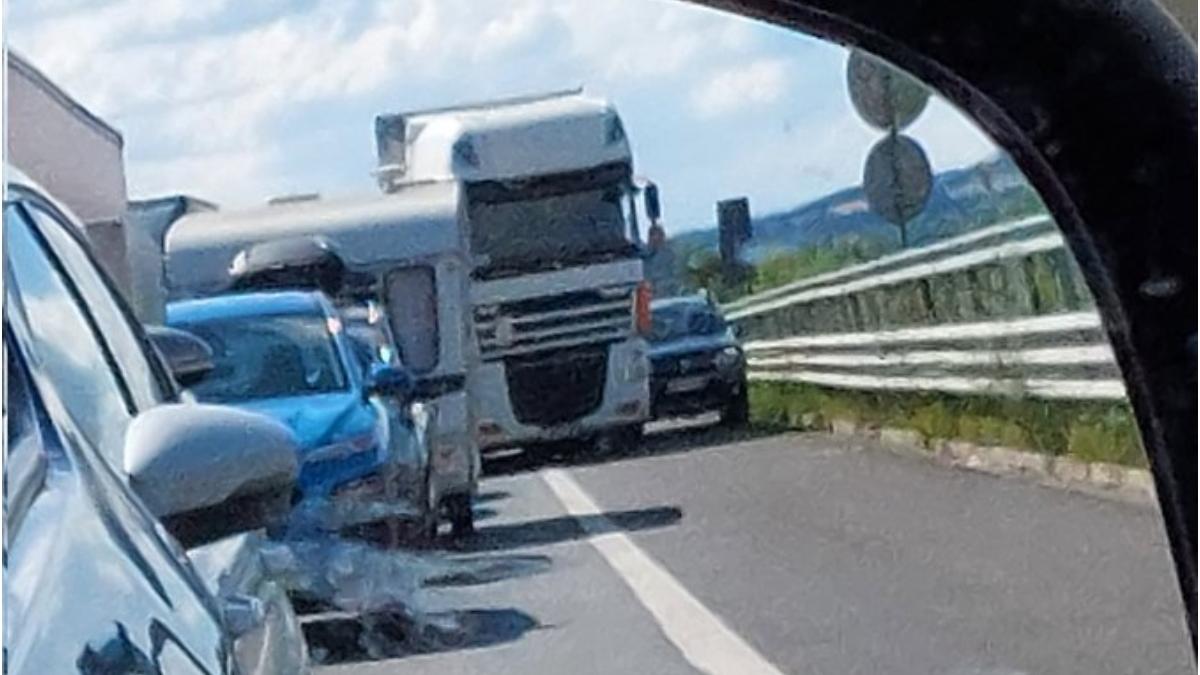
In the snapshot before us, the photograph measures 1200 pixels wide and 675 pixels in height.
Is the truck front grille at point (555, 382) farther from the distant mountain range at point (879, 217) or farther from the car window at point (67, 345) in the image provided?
the car window at point (67, 345)

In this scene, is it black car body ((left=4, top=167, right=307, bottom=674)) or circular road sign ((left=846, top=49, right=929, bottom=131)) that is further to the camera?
circular road sign ((left=846, top=49, right=929, bottom=131))

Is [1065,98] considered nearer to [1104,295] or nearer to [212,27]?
[1104,295]

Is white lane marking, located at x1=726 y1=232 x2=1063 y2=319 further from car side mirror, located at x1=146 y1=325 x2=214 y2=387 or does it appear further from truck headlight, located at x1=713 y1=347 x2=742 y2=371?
car side mirror, located at x1=146 y1=325 x2=214 y2=387

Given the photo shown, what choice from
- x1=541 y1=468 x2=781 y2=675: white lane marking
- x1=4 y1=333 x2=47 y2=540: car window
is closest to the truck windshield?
x1=541 y1=468 x2=781 y2=675: white lane marking

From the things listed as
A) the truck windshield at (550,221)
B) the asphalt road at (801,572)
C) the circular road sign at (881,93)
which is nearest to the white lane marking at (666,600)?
the asphalt road at (801,572)

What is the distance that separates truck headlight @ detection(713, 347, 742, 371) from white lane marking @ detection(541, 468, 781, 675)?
0.28 ft

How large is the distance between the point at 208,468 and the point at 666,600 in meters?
0.23

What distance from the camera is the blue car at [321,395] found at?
109 centimetres

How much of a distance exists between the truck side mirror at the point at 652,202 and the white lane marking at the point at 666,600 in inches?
5.0

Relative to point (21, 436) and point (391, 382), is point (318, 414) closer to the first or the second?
Result: point (391, 382)

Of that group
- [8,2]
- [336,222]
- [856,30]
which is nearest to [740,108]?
[856,30]

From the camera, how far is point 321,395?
1.13m

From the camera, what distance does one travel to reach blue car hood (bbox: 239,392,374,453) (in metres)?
1.09

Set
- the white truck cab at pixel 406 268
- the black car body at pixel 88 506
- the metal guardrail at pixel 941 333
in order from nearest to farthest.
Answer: the black car body at pixel 88 506 < the white truck cab at pixel 406 268 < the metal guardrail at pixel 941 333
